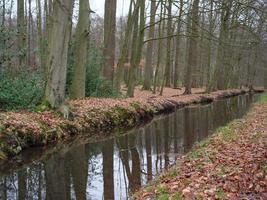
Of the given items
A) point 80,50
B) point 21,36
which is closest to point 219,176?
point 80,50

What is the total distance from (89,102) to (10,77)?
3171 mm

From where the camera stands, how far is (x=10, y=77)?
1377 centimetres

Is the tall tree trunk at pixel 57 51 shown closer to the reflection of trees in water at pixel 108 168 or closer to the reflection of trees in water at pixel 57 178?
the reflection of trees in water at pixel 108 168

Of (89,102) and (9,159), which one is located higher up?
(89,102)

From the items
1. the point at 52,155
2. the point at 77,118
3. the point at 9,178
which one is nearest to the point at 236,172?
the point at 9,178

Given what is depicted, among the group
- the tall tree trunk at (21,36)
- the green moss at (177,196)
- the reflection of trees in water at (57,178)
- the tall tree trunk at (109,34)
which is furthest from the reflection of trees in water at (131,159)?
the tall tree trunk at (109,34)

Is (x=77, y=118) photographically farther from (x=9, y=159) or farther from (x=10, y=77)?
(x=9, y=159)

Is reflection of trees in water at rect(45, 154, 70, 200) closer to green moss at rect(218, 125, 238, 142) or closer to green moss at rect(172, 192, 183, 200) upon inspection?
green moss at rect(172, 192, 183, 200)

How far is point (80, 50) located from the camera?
16.3 metres

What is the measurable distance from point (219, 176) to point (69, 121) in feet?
23.3

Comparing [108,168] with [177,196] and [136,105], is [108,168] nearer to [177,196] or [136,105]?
[177,196]

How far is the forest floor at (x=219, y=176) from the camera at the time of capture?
220 inches

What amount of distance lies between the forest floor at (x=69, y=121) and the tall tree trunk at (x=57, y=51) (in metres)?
0.67

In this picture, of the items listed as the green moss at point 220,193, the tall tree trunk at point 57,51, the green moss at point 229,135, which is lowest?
the green moss at point 229,135
